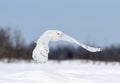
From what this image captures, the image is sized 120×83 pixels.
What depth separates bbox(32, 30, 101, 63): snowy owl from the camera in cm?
513

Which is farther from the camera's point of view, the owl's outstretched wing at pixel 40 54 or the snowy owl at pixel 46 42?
the owl's outstretched wing at pixel 40 54

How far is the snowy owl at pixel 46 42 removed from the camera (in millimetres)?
5129

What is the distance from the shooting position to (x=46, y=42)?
5.29 meters

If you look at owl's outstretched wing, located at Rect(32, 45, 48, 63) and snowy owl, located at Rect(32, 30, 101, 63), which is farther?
owl's outstretched wing, located at Rect(32, 45, 48, 63)

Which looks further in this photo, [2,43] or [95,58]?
[2,43]

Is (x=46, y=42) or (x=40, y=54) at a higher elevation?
(x=46, y=42)

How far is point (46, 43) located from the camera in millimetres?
5297

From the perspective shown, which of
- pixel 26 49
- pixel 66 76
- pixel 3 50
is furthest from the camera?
pixel 26 49

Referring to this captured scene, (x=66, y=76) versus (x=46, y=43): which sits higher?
(x=46, y=43)

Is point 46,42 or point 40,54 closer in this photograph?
point 46,42

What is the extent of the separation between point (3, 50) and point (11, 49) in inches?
33.8

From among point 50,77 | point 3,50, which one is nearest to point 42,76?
point 50,77

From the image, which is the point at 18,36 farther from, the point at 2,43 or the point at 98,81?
the point at 98,81

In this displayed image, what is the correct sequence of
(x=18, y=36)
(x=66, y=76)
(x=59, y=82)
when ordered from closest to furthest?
(x=59, y=82) → (x=66, y=76) → (x=18, y=36)
